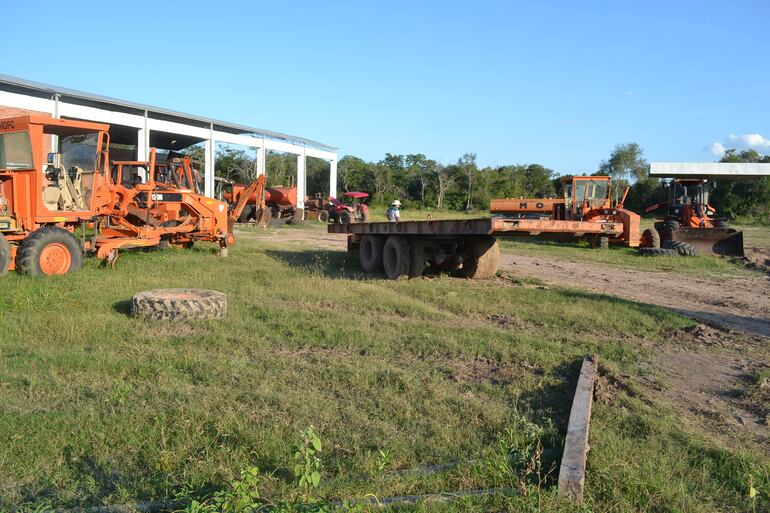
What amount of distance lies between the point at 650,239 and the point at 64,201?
1471 centimetres

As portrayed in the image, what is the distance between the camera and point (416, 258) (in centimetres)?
1217

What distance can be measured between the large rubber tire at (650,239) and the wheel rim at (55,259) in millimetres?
14631

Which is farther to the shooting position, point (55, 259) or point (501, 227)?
point (55, 259)

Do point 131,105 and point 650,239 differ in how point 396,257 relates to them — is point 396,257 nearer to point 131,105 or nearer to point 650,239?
point 650,239

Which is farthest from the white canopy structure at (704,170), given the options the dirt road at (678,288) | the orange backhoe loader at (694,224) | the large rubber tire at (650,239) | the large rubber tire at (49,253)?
the large rubber tire at (49,253)

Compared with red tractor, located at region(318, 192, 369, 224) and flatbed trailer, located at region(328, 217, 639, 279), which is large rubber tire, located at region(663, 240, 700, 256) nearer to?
flatbed trailer, located at region(328, 217, 639, 279)

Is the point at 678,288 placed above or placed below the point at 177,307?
below

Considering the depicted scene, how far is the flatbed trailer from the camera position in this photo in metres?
10.5

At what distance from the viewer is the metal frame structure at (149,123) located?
22531 millimetres

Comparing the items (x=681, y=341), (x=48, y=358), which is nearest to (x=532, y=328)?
(x=681, y=341)

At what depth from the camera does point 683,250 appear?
17500 millimetres

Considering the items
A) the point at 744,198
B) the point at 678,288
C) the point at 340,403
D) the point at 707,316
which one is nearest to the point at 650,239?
the point at 678,288

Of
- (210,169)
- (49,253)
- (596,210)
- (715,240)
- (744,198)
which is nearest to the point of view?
(49,253)

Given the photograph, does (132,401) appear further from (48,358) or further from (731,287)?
(731,287)
